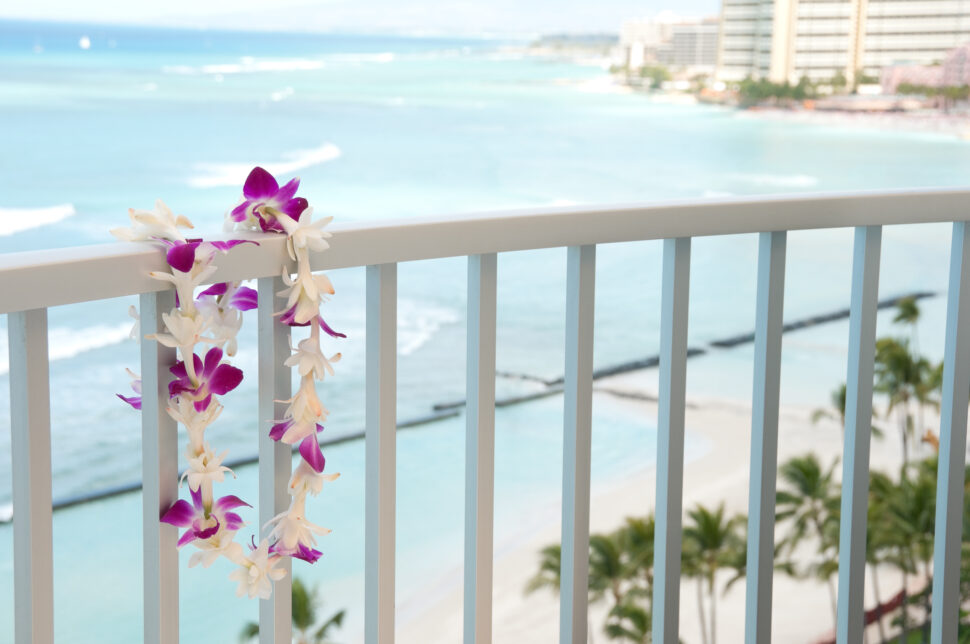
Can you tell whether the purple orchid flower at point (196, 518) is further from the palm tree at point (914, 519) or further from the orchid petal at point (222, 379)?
the palm tree at point (914, 519)

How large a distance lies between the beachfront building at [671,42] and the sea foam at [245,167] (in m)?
7.58

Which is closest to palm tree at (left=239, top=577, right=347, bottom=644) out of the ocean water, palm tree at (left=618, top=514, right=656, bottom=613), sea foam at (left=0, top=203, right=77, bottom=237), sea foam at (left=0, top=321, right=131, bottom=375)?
the ocean water

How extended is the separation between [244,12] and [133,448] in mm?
17841

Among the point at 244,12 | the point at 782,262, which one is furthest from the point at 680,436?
the point at 244,12

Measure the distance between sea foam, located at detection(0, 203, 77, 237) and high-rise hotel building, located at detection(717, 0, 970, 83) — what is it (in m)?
14.3

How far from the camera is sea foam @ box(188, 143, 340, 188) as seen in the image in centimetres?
1752

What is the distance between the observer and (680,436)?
1.04 metres

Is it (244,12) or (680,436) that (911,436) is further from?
(244,12)

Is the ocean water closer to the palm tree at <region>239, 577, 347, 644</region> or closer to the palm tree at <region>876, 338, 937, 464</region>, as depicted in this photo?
the palm tree at <region>239, 577, 347, 644</region>

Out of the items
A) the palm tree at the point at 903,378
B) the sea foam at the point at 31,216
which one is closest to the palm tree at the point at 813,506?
the palm tree at the point at 903,378

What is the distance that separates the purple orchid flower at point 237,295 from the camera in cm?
77

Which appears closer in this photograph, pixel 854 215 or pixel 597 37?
pixel 854 215

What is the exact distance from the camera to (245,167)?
61.7 ft

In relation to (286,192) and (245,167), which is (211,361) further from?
(245,167)
